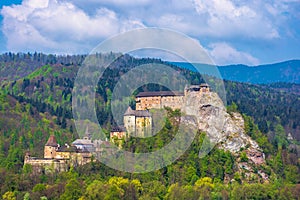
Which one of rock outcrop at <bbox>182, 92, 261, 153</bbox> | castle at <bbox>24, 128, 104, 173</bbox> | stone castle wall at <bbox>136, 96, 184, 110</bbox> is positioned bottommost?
castle at <bbox>24, 128, 104, 173</bbox>

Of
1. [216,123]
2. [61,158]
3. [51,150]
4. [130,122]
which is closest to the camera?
[61,158]

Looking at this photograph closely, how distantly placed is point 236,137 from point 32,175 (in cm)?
3059

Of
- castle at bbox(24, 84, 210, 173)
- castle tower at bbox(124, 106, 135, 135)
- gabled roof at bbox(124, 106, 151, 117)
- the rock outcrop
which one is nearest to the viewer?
castle at bbox(24, 84, 210, 173)

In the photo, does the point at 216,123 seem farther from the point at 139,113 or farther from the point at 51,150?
the point at 51,150

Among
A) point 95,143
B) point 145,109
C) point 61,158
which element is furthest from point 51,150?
point 145,109

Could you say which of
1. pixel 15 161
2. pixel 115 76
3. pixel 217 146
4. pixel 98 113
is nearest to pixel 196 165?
pixel 217 146

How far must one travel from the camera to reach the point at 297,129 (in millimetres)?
154125

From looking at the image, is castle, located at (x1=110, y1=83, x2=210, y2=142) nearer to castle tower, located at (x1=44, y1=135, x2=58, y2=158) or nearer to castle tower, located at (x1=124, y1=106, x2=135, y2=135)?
castle tower, located at (x1=124, y1=106, x2=135, y2=135)

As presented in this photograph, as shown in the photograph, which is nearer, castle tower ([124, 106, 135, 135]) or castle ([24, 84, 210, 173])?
castle ([24, 84, 210, 173])

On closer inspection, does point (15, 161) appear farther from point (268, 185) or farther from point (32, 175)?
point (268, 185)

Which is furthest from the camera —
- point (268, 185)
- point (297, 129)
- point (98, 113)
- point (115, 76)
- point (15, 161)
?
point (115, 76)

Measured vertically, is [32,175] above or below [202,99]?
below

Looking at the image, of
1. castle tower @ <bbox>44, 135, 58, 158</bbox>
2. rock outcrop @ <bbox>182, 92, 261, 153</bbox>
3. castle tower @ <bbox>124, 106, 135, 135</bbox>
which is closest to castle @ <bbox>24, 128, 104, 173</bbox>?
castle tower @ <bbox>44, 135, 58, 158</bbox>

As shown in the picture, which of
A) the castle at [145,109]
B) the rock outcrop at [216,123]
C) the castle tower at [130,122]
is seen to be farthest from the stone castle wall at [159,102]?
the castle tower at [130,122]
